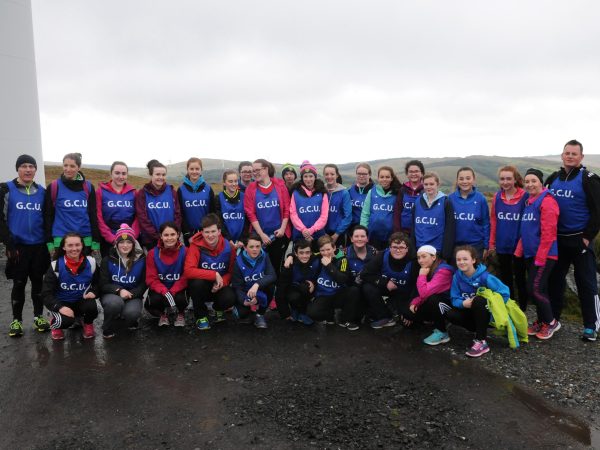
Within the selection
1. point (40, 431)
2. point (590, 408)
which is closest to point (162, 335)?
point (40, 431)

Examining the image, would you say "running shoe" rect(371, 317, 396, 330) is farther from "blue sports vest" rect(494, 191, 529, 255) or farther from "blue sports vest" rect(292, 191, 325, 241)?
"blue sports vest" rect(494, 191, 529, 255)

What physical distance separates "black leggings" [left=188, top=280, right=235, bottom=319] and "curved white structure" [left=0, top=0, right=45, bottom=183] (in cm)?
1121

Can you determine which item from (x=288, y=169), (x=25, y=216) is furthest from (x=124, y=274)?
(x=288, y=169)

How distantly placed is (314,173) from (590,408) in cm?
549

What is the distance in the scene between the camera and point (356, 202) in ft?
28.6

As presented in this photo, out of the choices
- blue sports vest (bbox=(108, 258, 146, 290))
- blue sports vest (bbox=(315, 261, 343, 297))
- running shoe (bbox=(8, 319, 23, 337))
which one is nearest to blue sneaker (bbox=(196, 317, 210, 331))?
blue sports vest (bbox=(108, 258, 146, 290))

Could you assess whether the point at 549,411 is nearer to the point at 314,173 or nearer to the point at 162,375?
the point at 162,375

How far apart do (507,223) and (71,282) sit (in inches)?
287

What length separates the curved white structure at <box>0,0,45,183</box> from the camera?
1352 centimetres

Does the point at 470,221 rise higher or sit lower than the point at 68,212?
lower

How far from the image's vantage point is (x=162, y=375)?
220 inches

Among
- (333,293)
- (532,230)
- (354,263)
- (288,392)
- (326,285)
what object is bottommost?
(288,392)

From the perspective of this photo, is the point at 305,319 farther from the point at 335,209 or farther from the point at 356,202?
the point at 356,202

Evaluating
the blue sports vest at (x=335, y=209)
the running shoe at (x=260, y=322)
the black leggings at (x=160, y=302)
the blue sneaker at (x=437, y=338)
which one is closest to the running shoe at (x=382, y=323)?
the blue sneaker at (x=437, y=338)
